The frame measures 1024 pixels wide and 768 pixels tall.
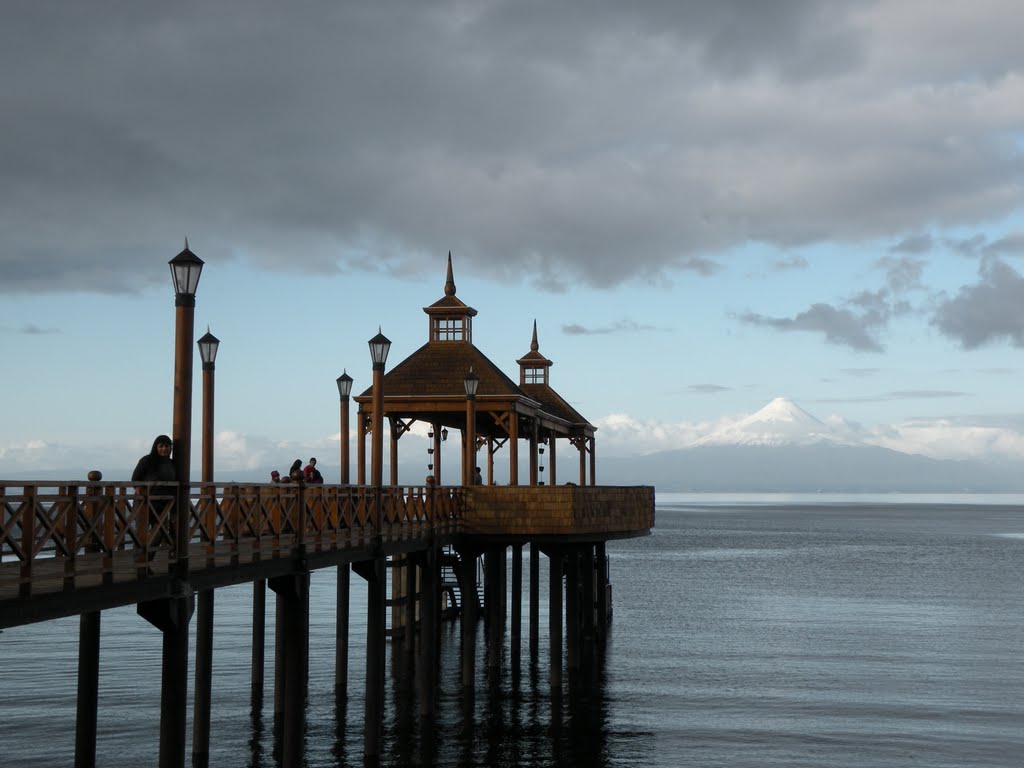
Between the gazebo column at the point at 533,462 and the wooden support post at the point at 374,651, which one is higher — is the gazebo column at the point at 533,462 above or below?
above

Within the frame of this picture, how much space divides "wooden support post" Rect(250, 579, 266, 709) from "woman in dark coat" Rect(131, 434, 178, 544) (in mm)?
12679

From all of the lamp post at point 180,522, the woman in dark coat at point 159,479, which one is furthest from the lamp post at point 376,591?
the lamp post at point 180,522

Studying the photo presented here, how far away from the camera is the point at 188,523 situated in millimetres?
13312

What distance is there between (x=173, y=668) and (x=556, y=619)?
16.7 meters

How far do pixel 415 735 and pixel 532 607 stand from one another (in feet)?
41.0

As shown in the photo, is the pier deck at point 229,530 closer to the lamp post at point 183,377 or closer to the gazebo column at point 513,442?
the lamp post at point 183,377

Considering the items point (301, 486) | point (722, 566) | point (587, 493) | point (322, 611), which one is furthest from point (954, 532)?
point (301, 486)

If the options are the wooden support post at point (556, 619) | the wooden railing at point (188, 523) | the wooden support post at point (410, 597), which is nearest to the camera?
the wooden railing at point (188, 523)

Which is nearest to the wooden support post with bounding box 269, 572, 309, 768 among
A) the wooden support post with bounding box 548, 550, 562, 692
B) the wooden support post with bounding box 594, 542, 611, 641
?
the wooden support post with bounding box 548, 550, 562, 692

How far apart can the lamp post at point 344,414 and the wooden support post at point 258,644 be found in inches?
122

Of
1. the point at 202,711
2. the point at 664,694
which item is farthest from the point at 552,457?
the point at 202,711

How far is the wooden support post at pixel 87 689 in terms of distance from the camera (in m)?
16.2

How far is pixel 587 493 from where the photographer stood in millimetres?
27328

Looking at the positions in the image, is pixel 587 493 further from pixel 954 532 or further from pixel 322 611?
pixel 954 532
